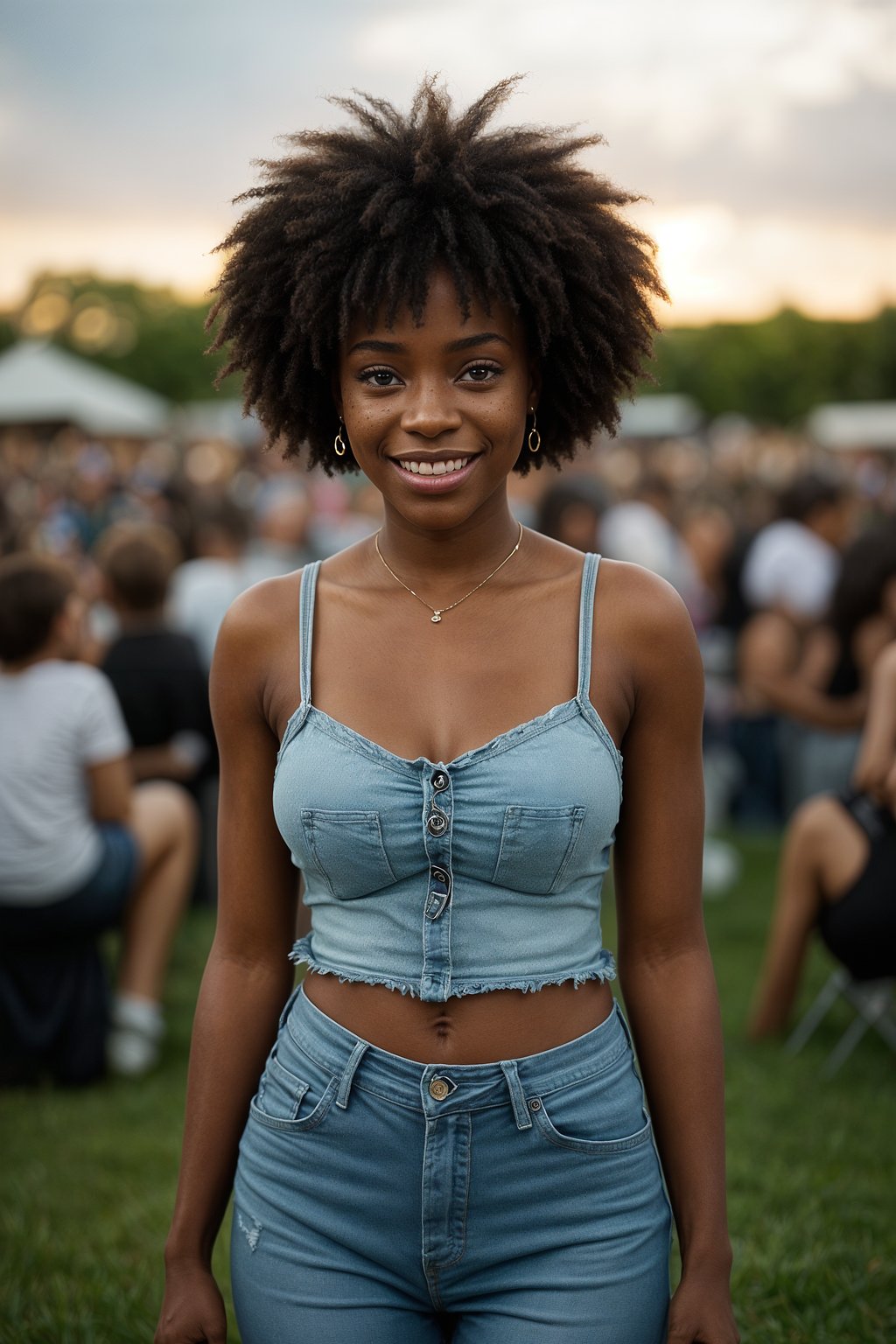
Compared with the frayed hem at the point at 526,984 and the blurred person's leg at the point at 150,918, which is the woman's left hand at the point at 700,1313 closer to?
the frayed hem at the point at 526,984

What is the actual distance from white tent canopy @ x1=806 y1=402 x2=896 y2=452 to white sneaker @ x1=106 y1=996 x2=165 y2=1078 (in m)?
38.1

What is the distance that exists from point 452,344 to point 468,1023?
955mm

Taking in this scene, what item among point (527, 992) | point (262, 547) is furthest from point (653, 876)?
point (262, 547)

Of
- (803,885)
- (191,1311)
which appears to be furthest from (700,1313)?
(803,885)

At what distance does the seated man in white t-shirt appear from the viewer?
16.5 feet

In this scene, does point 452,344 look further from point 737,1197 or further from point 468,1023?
point 737,1197

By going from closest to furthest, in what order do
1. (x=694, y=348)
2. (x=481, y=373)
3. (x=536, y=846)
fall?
1. (x=536, y=846)
2. (x=481, y=373)
3. (x=694, y=348)

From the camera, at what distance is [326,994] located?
6.53 feet

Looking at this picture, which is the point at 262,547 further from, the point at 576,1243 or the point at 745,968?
the point at 576,1243

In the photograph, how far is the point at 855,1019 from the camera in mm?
5441

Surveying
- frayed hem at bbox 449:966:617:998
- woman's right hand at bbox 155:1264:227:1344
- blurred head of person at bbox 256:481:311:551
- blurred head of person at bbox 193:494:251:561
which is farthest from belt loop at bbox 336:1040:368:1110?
blurred head of person at bbox 256:481:311:551

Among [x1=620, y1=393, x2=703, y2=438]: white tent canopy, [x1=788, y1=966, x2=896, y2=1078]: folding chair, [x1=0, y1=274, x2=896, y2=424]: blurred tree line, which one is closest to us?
[x1=788, y1=966, x2=896, y2=1078]: folding chair

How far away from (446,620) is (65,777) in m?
3.42

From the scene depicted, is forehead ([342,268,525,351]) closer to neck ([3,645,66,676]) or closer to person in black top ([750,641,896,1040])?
person in black top ([750,641,896,1040])
